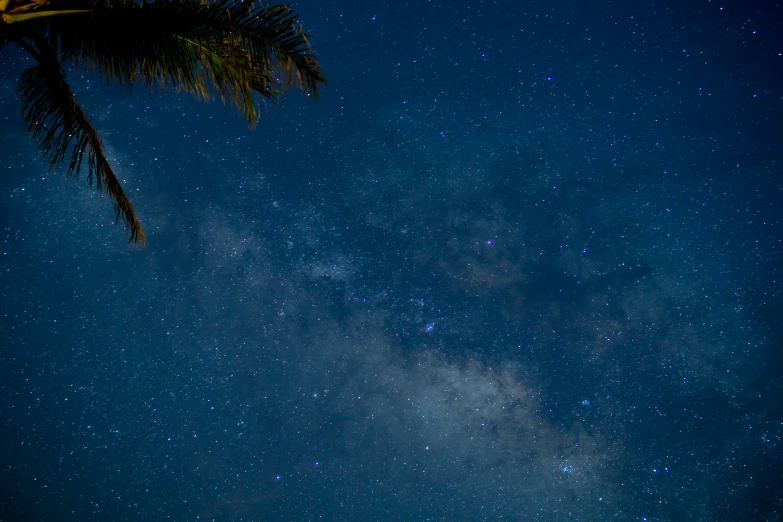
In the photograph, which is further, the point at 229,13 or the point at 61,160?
the point at 61,160

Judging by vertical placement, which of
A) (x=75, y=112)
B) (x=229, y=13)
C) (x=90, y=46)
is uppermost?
(x=229, y=13)

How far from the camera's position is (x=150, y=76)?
325cm

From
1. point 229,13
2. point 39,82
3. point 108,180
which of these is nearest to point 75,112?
point 39,82

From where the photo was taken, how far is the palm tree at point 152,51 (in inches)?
120

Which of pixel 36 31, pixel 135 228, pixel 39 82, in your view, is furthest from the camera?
pixel 135 228

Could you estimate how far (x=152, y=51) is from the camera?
310cm

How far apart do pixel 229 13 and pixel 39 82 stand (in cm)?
147

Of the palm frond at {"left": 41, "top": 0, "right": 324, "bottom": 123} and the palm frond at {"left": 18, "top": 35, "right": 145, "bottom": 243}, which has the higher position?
the palm frond at {"left": 41, "top": 0, "right": 324, "bottom": 123}

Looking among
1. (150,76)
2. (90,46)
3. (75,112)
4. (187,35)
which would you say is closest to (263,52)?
(187,35)

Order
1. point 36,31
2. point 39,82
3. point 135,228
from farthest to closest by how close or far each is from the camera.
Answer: point 135,228
point 39,82
point 36,31

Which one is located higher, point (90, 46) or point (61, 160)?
point (90, 46)

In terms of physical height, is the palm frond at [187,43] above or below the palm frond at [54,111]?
above

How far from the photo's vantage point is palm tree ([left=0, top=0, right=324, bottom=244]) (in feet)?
10.0

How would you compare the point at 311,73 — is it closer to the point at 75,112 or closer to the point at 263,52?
the point at 263,52
